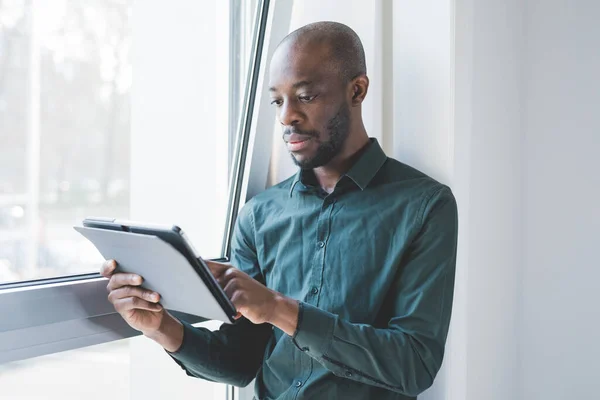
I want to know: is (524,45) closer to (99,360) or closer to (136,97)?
(136,97)

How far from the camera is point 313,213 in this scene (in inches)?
62.8

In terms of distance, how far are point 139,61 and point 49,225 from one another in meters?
0.60

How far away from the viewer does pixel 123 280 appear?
50.9 inches

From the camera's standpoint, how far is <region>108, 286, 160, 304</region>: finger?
1.28 m

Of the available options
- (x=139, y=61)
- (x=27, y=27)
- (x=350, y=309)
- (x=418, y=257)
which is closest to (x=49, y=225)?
(x=27, y=27)

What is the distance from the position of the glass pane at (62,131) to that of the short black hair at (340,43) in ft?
1.71

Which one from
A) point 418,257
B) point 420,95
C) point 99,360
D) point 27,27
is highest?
point 27,27

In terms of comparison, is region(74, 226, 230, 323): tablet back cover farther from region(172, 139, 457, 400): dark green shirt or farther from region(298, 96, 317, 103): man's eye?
region(298, 96, 317, 103): man's eye

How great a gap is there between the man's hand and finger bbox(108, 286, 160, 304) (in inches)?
5.2

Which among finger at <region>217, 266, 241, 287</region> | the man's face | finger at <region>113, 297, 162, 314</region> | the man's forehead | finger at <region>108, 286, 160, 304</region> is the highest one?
the man's forehead

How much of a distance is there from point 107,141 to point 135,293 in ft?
2.08

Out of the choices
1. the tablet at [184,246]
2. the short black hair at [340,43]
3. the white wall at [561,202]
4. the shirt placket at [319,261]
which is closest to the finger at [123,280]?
the tablet at [184,246]

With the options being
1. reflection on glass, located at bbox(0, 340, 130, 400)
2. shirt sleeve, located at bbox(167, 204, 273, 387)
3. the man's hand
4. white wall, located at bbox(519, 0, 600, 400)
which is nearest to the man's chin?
shirt sleeve, located at bbox(167, 204, 273, 387)

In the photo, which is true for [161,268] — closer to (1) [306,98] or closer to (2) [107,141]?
(1) [306,98]
